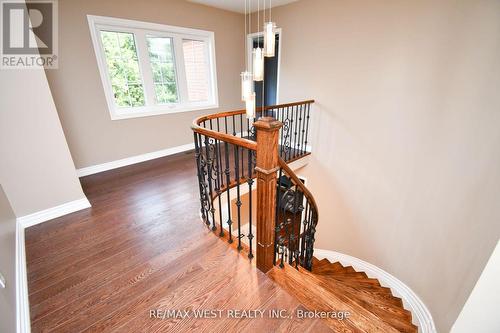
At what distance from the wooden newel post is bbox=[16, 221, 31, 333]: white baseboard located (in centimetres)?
147

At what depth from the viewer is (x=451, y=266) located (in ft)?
9.39

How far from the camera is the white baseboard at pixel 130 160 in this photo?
11.2ft

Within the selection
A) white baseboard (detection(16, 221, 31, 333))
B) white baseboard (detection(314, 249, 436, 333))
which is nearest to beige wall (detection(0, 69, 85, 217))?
white baseboard (detection(16, 221, 31, 333))

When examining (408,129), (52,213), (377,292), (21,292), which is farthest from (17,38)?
(377,292)

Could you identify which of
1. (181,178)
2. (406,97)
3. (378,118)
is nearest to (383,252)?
(378,118)

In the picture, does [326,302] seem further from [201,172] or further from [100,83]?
[100,83]

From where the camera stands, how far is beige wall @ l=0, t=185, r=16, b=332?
112cm

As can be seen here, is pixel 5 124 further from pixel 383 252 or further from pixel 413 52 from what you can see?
pixel 383 252

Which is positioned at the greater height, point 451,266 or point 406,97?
point 406,97

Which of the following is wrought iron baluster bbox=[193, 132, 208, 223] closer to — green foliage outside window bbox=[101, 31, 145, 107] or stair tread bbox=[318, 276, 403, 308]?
stair tread bbox=[318, 276, 403, 308]

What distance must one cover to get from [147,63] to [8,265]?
3.19 metres

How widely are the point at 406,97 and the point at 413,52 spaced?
1.82 feet

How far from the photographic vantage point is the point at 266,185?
140cm

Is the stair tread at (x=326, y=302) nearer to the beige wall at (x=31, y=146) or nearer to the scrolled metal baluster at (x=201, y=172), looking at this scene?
the scrolled metal baluster at (x=201, y=172)
